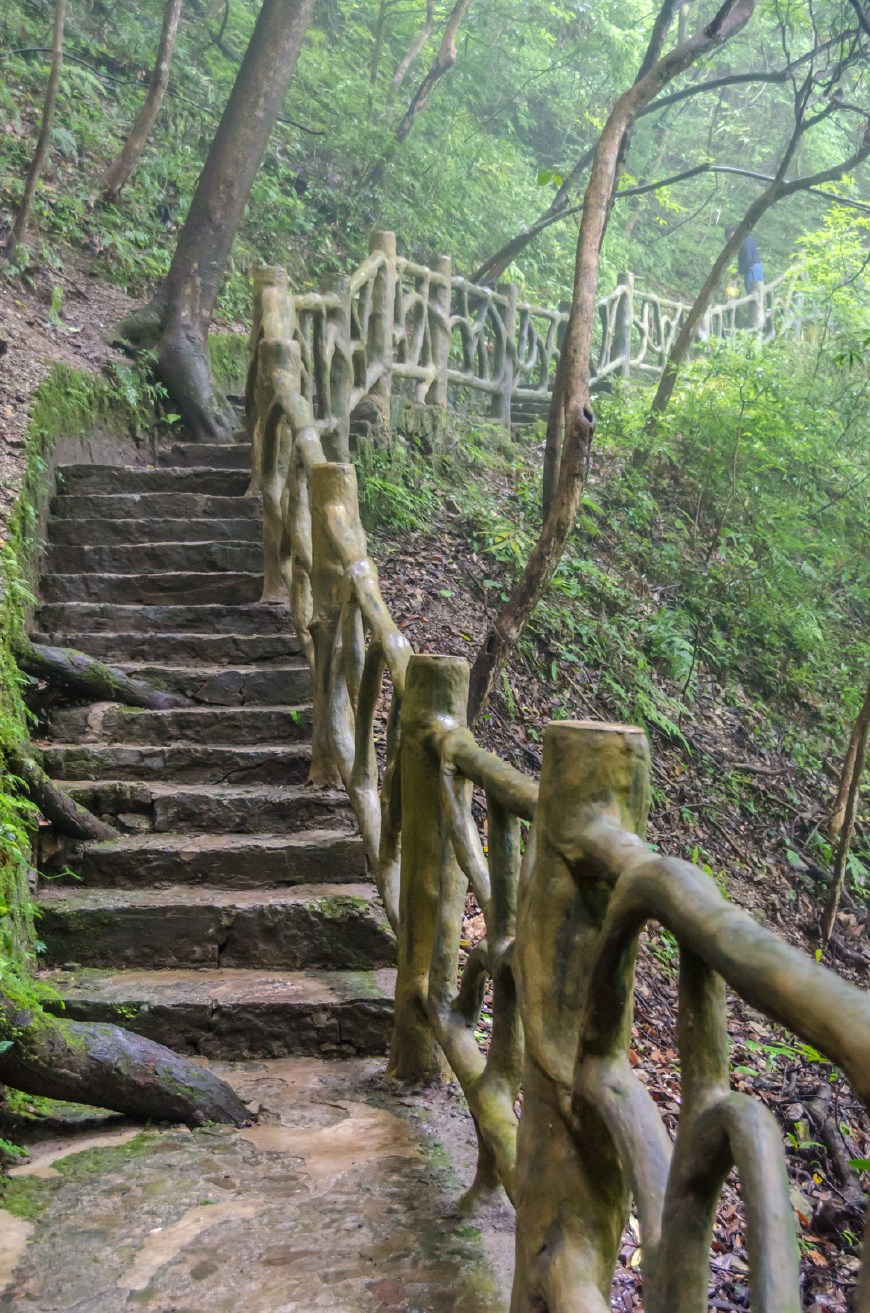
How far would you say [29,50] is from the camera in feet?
35.2

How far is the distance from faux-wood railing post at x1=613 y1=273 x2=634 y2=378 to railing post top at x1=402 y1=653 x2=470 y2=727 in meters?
12.7

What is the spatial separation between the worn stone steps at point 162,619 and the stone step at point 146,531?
60cm

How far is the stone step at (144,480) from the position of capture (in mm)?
6246

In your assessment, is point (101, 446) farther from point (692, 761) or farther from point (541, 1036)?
point (541, 1036)

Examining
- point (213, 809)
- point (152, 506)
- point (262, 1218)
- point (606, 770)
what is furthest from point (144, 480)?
point (606, 770)

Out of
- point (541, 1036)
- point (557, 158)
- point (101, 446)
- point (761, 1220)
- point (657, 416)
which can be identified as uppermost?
point (557, 158)

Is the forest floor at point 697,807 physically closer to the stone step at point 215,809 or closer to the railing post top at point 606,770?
the stone step at point 215,809

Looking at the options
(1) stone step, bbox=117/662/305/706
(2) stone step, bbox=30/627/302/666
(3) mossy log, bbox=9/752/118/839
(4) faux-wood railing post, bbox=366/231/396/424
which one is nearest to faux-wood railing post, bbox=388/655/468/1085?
(3) mossy log, bbox=9/752/118/839

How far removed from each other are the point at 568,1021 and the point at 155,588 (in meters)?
4.44

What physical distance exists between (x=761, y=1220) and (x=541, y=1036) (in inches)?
Result: 25.1

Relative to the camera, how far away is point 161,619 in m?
5.34

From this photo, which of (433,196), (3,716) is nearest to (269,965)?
(3,716)

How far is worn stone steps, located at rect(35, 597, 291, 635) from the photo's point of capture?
523 cm

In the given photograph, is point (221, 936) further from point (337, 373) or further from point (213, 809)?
point (337, 373)
